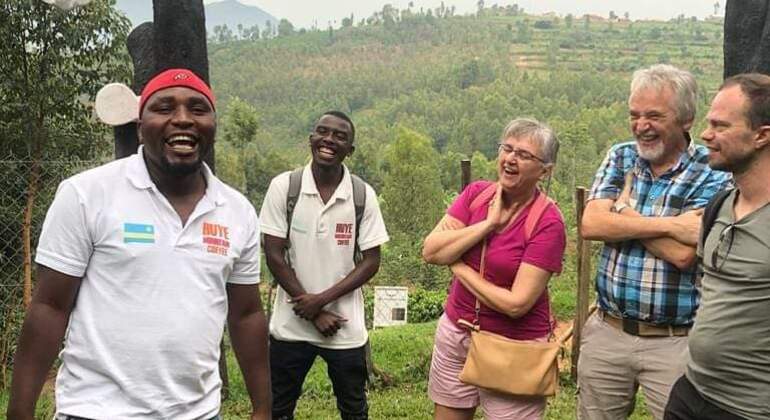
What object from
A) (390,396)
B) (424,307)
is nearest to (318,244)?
(390,396)

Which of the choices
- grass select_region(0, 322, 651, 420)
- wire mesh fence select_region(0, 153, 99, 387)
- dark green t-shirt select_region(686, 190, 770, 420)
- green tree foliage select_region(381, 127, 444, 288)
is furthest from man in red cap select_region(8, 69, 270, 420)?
green tree foliage select_region(381, 127, 444, 288)

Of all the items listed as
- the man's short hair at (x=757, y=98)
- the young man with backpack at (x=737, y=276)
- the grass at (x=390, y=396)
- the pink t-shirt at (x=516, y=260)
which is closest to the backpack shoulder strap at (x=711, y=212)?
the young man with backpack at (x=737, y=276)

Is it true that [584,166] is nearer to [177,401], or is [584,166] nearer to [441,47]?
[177,401]

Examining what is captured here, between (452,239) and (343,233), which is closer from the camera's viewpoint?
(452,239)

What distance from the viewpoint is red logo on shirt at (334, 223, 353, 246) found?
10.9 ft

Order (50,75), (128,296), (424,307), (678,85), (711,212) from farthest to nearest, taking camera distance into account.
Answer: (424,307) → (50,75) → (678,85) → (711,212) → (128,296)

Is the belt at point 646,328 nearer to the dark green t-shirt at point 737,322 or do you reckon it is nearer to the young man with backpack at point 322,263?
the dark green t-shirt at point 737,322

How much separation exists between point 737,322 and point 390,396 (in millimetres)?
3273

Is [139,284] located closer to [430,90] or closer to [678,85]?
[678,85]

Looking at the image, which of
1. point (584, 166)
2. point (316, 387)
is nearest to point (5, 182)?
point (316, 387)

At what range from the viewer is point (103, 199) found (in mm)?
1749

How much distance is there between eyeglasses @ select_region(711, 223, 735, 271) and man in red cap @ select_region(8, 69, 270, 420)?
138 cm

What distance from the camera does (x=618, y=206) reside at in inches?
109

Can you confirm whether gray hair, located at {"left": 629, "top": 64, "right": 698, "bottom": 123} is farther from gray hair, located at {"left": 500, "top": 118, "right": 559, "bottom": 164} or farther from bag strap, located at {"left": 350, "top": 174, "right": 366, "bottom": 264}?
bag strap, located at {"left": 350, "top": 174, "right": 366, "bottom": 264}
